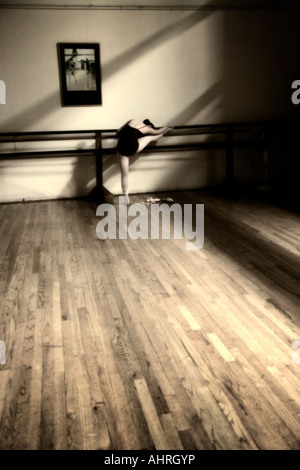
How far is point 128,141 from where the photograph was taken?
19.4ft

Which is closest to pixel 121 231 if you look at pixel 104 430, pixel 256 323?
pixel 256 323

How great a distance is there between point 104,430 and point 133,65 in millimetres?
5656

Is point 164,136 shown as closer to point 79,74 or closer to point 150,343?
point 79,74

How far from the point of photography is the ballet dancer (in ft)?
19.5

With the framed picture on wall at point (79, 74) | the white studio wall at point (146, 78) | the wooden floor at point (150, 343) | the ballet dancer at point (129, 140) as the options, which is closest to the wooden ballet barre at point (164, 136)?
the white studio wall at point (146, 78)

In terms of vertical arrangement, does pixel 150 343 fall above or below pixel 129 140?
below

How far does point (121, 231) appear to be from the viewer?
4801mm

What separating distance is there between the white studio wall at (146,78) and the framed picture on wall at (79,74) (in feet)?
0.26

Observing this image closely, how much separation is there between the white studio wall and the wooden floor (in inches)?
96.9

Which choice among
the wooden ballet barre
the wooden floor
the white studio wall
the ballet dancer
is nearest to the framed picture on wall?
the white studio wall

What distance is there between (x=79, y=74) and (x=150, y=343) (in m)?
4.88

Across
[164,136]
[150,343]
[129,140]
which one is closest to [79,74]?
[129,140]

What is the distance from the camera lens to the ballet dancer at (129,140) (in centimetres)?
595

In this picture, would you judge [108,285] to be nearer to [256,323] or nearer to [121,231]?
[256,323]
